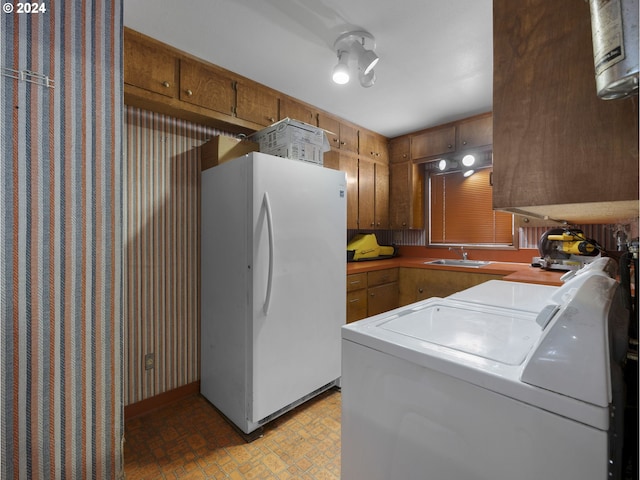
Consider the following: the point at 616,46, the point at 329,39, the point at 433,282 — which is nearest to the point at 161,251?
the point at 329,39

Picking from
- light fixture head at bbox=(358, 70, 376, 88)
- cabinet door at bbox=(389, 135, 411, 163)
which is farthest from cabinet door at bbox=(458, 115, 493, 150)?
light fixture head at bbox=(358, 70, 376, 88)

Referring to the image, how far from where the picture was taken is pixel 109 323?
49.0 inches

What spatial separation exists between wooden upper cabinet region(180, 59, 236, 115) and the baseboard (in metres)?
2.11

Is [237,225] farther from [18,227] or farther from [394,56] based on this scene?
[394,56]

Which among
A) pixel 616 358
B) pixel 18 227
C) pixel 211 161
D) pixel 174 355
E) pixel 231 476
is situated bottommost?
pixel 231 476

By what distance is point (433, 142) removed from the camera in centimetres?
346

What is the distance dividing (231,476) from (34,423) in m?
0.91

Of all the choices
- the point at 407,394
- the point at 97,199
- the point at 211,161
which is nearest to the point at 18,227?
the point at 97,199

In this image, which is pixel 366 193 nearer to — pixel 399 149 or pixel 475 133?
pixel 399 149

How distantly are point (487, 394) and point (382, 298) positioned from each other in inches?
102

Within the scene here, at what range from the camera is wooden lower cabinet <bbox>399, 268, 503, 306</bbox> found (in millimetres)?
2898

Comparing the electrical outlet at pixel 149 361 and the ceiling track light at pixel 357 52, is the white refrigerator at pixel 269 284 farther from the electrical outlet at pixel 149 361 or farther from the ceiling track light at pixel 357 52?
the ceiling track light at pixel 357 52

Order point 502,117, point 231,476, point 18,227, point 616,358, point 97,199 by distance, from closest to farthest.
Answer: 1. point 616,358
2. point 502,117
3. point 18,227
4. point 97,199
5. point 231,476

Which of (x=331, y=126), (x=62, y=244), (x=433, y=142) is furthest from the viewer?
(x=433, y=142)
